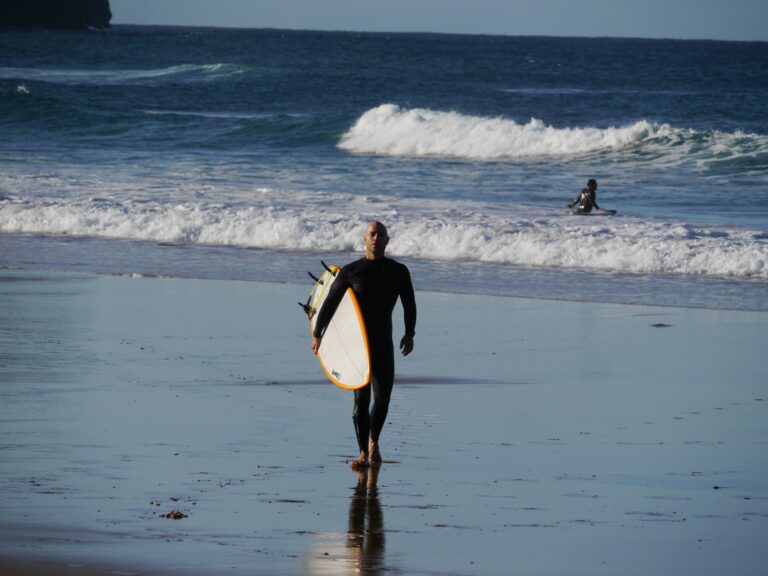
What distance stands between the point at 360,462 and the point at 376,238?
48.2 inches

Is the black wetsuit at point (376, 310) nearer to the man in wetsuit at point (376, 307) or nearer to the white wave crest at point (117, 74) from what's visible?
the man in wetsuit at point (376, 307)

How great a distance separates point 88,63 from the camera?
73.8 m

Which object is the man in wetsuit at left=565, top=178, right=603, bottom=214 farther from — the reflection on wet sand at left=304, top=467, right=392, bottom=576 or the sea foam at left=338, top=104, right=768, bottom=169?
the reflection on wet sand at left=304, top=467, right=392, bottom=576

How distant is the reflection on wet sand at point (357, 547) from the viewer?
17.5ft

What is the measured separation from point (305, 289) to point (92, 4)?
14541 centimetres

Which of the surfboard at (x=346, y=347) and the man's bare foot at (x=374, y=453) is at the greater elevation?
the surfboard at (x=346, y=347)

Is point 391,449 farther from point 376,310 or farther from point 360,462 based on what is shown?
point 376,310

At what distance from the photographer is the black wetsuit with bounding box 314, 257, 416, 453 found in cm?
737

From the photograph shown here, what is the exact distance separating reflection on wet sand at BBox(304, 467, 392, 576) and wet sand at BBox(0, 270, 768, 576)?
0.05 feet

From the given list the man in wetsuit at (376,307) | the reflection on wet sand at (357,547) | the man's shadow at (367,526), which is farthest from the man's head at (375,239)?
the reflection on wet sand at (357,547)

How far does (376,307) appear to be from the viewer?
24.3 ft

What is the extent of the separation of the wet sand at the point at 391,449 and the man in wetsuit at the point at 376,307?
310 millimetres

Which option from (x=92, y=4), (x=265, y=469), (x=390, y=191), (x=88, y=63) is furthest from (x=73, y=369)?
(x=92, y=4)

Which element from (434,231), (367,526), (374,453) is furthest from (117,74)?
(367,526)
